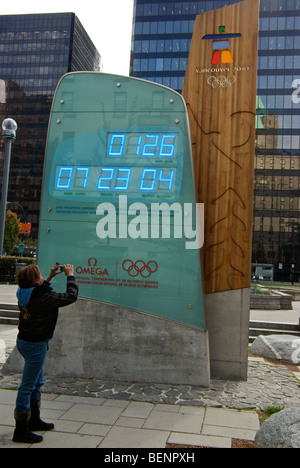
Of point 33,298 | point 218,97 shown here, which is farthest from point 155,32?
point 33,298

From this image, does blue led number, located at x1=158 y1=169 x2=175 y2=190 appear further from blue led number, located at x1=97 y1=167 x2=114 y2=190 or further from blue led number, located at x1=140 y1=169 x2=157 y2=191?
blue led number, located at x1=97 y1=167 x2=114 y2=190

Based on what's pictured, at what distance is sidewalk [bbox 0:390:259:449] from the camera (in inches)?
178

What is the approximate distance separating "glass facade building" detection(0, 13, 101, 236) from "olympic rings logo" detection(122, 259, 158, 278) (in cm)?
10575

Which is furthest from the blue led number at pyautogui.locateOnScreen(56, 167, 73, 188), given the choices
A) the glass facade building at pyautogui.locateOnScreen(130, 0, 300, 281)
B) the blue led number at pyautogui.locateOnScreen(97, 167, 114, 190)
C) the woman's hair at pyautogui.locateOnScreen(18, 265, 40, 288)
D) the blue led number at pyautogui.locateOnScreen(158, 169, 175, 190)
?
the glass facade building at pyautogui.locateOnScreen(130, 0, 300, 281)

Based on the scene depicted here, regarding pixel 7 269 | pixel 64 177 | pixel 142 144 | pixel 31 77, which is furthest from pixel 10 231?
Result: pixel 31 77

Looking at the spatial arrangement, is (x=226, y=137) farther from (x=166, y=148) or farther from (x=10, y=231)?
(x=10, y=231)

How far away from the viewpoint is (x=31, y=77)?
110375 millimetres

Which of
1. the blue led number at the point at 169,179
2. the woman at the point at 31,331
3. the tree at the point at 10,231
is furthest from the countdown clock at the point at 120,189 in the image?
the tree at the point at 10,231

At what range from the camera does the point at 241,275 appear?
7.75 m

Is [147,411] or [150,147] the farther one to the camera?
[150,147]

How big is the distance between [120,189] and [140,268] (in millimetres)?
1534

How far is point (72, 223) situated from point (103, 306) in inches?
67.0

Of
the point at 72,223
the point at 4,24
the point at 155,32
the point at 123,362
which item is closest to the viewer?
the point at 123,362
